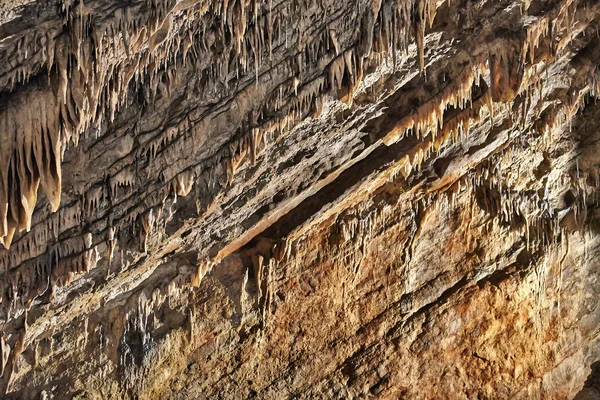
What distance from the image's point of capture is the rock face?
4898 mm

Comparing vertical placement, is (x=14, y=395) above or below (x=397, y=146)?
below

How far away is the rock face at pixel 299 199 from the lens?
4.90m

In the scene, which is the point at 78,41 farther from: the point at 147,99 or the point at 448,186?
the point at 448,186

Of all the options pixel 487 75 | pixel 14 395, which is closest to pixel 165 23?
pixel 487 75

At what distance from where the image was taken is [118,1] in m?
4.30

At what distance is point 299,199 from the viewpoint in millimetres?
7414

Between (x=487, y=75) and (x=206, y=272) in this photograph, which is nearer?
(x=487, y=75)

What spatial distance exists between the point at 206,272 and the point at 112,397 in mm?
1781

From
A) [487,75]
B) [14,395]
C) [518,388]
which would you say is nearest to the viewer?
[487,75]

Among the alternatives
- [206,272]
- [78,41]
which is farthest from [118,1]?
[206,272]

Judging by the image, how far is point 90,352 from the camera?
7852 mm

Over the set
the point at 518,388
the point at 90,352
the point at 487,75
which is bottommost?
the point at 518,388

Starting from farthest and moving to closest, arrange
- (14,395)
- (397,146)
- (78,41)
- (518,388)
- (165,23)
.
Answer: (518,388)
(14,395)
(397,146)
(165,23)
(78,41)

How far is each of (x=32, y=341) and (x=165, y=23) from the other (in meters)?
4.50
